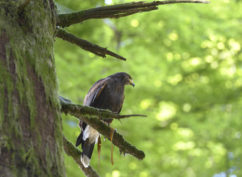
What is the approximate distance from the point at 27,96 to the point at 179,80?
24.3 feet

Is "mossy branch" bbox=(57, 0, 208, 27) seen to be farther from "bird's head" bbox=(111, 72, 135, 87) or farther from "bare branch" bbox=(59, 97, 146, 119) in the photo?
"bird's head" bbox=(111, 72, 135, 87)

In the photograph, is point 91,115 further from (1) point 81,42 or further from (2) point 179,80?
(2) point 179,80

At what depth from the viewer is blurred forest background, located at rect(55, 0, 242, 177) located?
7328 millimetres

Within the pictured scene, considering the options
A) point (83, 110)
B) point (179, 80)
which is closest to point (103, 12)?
point (83, 110)

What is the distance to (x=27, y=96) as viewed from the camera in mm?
1399

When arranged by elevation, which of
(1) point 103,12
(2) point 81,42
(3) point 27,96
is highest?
(1) point 103,12

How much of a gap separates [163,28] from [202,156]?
111 inches

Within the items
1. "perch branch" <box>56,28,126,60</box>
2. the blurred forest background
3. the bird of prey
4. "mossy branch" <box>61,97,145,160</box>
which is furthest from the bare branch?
the blurred forest background

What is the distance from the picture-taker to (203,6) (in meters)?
8.25

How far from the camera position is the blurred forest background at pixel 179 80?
733 cm

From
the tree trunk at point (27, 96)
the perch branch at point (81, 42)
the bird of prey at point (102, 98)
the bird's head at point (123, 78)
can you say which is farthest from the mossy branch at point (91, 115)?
the bird's head at point (123, 78)

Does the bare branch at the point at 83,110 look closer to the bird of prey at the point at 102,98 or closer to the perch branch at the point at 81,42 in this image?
the perch branch at the point at 81,42

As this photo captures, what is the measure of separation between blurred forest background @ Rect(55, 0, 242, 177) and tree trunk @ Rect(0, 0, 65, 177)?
208 inches

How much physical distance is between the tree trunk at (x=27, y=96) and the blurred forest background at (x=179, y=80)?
5292 mm
